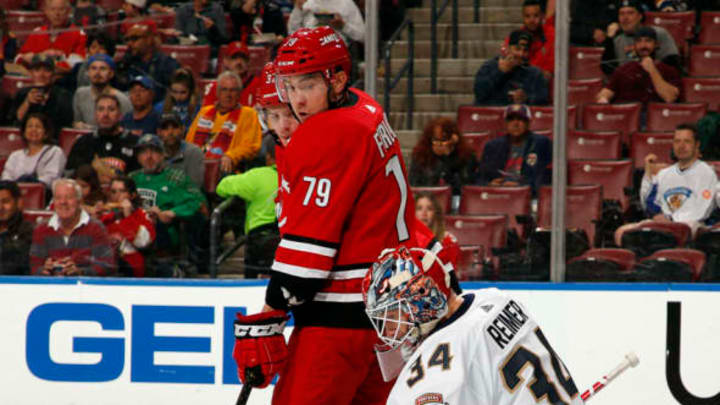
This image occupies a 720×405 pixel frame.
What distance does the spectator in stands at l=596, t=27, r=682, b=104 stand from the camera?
564 cm

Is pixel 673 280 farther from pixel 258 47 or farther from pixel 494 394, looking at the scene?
pixel 494 394

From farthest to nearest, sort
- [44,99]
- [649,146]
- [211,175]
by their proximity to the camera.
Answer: [44,99]
[211,175]
[649,146]

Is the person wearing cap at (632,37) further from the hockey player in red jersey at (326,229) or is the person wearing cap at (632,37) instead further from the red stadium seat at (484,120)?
the hockey player in red jersey at (326,229)

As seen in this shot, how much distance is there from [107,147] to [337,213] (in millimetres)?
3197

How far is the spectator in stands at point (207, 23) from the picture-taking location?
20.1 ft

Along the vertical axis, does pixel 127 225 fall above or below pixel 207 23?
below

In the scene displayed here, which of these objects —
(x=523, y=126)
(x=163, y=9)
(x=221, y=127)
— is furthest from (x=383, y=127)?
(x=163, y=9)

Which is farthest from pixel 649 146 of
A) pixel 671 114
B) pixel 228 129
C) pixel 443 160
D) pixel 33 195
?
pixel 33 195

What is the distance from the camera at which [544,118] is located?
18.6ft

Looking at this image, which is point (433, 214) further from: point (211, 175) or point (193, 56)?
point (193, 56)

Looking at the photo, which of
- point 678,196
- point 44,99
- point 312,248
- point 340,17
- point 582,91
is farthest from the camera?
point 44,99

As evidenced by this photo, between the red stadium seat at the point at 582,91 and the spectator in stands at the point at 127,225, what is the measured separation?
6.82ft

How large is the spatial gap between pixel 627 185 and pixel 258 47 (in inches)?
74.5

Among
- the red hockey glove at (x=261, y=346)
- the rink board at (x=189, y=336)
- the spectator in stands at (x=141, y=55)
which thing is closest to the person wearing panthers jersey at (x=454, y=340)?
the red hockey glove at (x=261, y=346)
